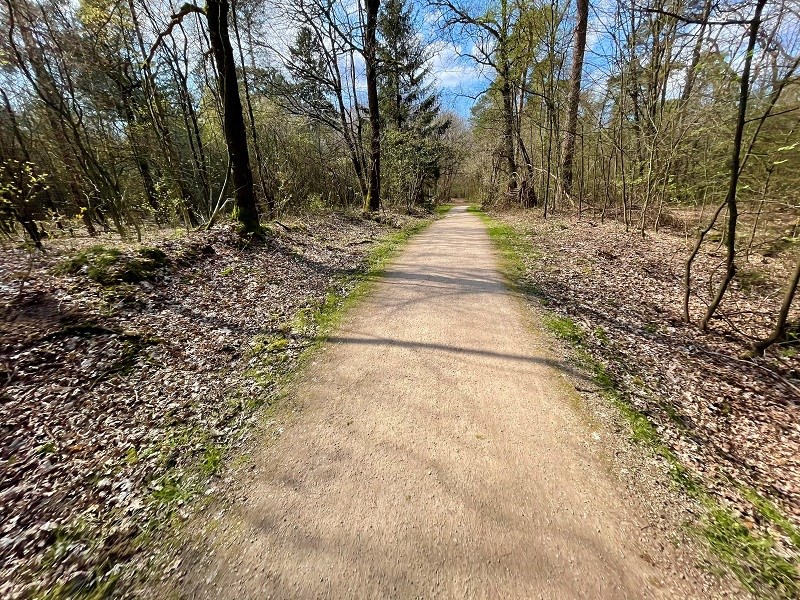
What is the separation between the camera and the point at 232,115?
770 cm

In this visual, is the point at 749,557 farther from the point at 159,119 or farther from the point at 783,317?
the point at 159,119

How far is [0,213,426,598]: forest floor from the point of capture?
221 cm

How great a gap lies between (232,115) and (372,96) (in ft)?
28.2

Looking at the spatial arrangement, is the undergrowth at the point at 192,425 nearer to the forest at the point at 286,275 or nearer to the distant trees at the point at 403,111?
the forest at the point at 286,275

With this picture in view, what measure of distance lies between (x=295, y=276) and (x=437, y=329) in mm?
3519

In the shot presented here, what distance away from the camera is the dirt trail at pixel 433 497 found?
6.50 feet

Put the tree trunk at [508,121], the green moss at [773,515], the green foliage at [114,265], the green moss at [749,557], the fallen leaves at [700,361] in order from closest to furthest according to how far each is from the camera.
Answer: the green moss at [749,557], the green moss at [773,515], the fallen leaves at [700,361], the green foliage at [114,265], the tree trunk at [508,121]

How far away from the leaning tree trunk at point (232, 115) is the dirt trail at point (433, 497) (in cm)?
554

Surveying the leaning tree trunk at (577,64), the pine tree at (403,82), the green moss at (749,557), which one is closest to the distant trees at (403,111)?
the pine tree at (403,82)

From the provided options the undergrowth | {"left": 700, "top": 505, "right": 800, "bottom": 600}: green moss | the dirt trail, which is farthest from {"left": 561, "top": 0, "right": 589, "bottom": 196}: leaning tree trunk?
{"left": 700, "top": 505, "right": 800, "bottom": 600}: green moss

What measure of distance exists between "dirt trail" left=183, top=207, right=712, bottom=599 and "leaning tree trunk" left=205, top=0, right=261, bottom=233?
554 centimetres

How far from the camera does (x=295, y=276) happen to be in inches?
272

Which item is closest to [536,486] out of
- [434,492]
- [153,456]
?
[434,492]

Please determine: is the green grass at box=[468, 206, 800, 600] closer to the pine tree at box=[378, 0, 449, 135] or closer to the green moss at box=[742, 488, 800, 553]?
the green moss at box=[742, 488, 800, 553]
